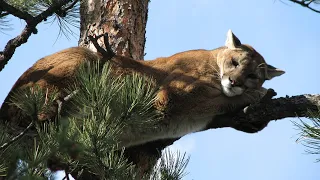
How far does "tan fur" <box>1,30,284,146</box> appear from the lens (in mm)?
5215

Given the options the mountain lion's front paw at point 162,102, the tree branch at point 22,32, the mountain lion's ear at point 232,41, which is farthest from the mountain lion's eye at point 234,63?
the tree branch at point 22,32

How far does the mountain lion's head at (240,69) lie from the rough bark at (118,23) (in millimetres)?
981

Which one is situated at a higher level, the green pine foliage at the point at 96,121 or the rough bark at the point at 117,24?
the rough bark at the point at 117,24

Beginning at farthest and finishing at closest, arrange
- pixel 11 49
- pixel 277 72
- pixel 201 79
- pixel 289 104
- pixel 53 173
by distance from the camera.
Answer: pixel 277 72
pixel 201 79
pixel 11 49
pixel 289 104
pixel 53 173

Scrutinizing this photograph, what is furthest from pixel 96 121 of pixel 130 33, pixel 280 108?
pixel 130 33

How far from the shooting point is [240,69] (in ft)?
18.7

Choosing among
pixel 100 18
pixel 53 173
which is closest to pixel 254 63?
pixel 100 18

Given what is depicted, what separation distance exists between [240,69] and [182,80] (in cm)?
64

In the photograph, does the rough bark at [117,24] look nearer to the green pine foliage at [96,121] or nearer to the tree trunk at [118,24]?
the tree trunk at [118,24]

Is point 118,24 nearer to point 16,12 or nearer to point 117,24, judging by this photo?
point 117,24

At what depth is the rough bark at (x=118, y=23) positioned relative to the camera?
6.16 metres

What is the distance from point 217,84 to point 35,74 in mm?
1760

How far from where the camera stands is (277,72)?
5.91 m

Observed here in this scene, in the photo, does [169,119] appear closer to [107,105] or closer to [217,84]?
[217,84]
